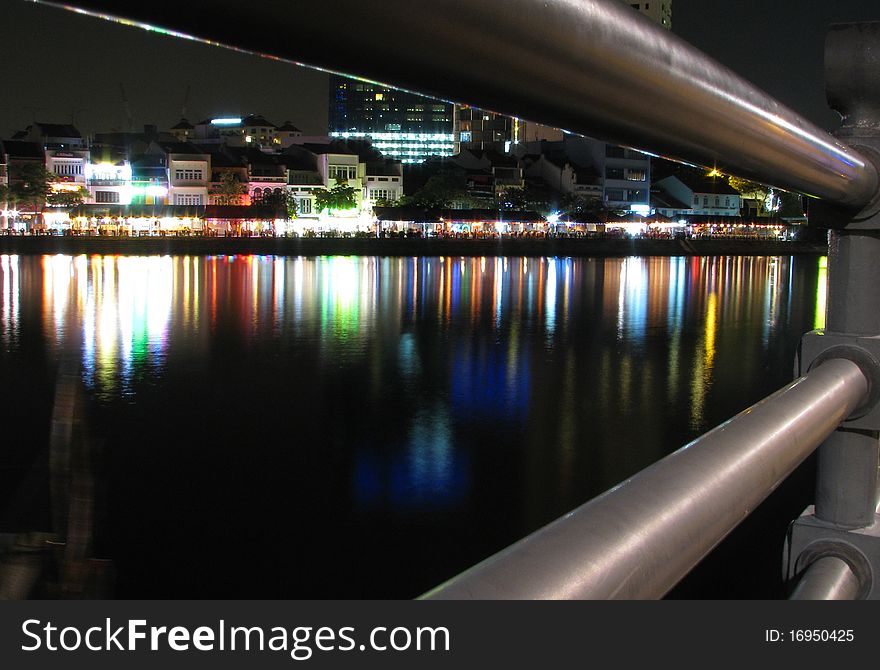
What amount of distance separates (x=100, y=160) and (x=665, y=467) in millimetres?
69609

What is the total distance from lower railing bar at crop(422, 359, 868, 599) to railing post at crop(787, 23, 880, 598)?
0.38 meters

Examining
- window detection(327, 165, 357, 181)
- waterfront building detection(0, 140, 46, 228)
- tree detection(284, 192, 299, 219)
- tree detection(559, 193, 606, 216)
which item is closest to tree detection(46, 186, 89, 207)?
waterfront building detection(0, 140, 46, 228)

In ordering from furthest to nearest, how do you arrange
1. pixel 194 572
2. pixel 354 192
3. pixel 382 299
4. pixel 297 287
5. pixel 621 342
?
pixel 354 192 → pixel 297 287 → pixel 382 299 → pixel 621 342 → pixel 194 572

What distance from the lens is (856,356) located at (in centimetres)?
113

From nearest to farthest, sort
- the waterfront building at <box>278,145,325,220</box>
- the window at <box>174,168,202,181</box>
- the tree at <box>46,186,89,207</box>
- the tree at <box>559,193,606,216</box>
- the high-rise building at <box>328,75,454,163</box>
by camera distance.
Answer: the tree at <box>46,186,89,207</box> < the window at <box>174,168,202,181</box> < the waterfront building at <box>278,145,325,220</box> < the tree at <box>559,193,606,216</box> < the high-rise building at <box>328,75,454,163</box>

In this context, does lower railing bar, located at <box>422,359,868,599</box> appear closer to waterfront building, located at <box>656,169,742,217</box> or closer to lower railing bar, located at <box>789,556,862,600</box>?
lower railing bar, located at <box>789,556,862,600</box>

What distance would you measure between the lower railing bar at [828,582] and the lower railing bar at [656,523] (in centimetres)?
28

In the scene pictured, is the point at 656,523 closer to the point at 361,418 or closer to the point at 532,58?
the point at 532,58

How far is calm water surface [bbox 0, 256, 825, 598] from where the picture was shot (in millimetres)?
6793

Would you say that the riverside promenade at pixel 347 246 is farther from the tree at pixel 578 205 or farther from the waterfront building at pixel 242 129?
the waterfront building at pixel 242 129

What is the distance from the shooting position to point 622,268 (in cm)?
4709

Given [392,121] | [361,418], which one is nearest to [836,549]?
[361,418]
